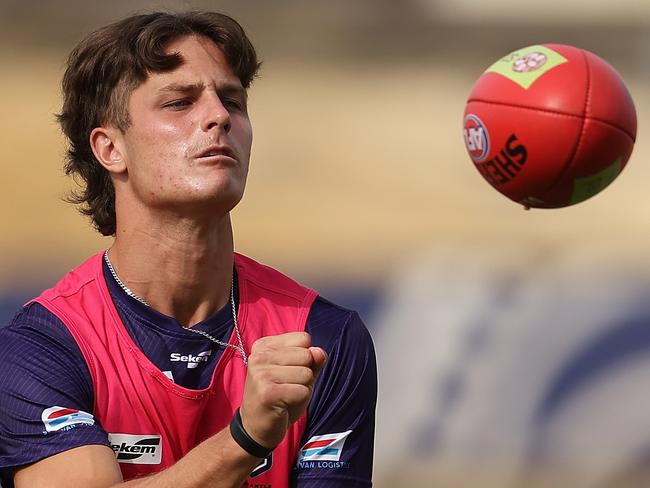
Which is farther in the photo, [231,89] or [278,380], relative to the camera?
[231,89]

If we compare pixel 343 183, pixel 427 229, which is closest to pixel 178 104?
pixel 427 229

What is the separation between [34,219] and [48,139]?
2.71 ft

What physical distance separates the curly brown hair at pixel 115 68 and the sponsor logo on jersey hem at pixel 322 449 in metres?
1.16

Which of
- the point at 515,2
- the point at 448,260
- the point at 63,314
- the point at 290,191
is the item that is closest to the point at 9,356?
the point at 63,314

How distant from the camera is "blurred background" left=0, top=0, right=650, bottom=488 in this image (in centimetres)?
743

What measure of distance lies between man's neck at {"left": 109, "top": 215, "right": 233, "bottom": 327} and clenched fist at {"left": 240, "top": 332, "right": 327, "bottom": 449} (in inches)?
32.5

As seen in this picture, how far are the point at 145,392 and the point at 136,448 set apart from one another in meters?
0.17

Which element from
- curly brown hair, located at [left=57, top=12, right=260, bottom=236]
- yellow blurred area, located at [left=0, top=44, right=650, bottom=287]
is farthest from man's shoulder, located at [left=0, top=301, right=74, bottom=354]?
A: yellow blurred area, located at [left=0, top=44, right=650, bottom=287]

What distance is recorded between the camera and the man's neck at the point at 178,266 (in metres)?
3.78

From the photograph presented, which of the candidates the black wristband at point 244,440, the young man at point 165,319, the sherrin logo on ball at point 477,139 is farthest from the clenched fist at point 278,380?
the sherrin logo on ball at point 477,139

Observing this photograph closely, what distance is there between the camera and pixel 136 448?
360 centimetres

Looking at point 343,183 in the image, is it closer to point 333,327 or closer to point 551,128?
point 333,327

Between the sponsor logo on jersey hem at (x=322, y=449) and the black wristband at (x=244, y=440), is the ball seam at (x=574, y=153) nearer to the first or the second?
the sponsor logo on jersey hem at (x=322, y=449)

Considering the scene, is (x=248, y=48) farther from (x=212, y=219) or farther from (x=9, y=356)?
(x=9, y=356)
